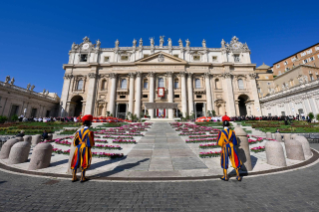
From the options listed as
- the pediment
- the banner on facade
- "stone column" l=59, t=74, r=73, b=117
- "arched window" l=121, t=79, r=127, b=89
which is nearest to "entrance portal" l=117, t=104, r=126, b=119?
"arched window" l=121, t=79, r=127, b=89

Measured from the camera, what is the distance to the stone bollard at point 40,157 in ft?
16.0

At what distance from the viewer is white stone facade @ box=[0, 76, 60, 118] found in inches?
979

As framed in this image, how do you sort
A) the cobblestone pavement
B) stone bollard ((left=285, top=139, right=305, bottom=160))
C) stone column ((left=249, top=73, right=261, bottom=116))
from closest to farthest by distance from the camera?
the cobblestone pavement
stone bollard ((left=285, top=139, right=305, bottom=160))
stone column ((left=249, top=73, right=261, bottom=116))

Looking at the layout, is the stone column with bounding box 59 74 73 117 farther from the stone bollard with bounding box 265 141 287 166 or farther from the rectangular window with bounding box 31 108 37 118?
the stone bollard with bounding box 265 141 287 166

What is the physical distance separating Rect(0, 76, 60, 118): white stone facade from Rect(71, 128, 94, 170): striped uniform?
3216 centimetres

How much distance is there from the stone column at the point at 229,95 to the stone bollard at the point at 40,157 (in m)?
39.3

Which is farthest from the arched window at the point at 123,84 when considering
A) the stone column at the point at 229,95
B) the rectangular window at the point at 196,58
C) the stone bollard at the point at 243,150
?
the stone bollard at the point at 243,150

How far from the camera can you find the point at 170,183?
3838 millimetres

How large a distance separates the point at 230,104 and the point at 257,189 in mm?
38133

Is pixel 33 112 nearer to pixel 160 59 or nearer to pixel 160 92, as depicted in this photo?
pixel 160 92

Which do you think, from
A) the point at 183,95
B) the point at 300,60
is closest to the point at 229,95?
the point at 183,95

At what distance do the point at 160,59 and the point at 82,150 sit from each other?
1530 inches

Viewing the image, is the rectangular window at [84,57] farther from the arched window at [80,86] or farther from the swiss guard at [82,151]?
the swiss guard at [82,151]

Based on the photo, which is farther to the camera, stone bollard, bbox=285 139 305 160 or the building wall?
the building wall
